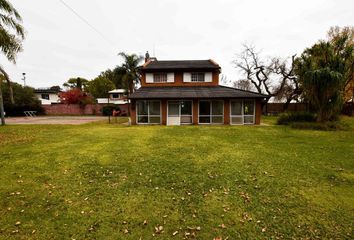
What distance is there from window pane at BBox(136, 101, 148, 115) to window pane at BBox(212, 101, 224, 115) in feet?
21.1

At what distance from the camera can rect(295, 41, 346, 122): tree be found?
14.9m

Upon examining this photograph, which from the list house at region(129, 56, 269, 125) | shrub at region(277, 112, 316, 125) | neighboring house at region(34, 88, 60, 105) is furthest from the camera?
neighboring house at region(34, 88, 60, 105)

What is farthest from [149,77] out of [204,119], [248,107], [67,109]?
[67,109]

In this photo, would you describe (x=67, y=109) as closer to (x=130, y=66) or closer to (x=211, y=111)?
(x=130, y=66)

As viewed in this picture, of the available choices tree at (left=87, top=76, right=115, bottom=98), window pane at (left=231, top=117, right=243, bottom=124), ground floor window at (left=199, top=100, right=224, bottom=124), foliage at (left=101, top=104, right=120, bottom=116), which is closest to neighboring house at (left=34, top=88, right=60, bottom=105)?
tree at (left=87, top=76, right=115, bottom=98)

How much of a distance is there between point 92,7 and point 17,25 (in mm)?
4424

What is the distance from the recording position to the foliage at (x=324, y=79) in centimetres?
1490

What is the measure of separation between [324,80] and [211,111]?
8.95 m

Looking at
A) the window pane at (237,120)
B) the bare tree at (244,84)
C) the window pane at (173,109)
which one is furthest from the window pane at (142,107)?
the bare tree at (244,84)

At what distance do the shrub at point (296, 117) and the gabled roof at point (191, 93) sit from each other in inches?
117

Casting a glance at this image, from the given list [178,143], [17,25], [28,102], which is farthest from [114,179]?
[28,102]

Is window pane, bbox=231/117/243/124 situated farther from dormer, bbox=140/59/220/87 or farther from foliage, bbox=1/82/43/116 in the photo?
foliage, bbox=1/82/43/116

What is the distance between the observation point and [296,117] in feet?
58.5

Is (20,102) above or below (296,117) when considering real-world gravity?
above
